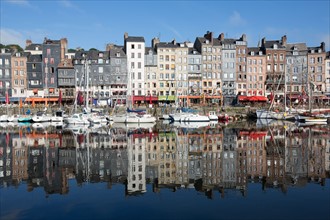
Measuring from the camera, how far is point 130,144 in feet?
96.8

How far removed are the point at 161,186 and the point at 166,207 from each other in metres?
3.23

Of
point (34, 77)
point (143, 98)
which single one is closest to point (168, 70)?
point (143, 98)

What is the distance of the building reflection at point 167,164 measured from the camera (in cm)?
1661

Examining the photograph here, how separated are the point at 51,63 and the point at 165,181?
65.1 meters

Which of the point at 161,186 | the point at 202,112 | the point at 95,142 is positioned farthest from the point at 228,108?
the point at 161,186

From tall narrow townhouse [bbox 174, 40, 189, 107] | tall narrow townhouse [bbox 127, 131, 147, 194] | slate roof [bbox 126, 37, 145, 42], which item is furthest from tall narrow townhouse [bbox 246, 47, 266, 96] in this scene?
tall narrow townhouse [bbox 127, 131, 147, 194]

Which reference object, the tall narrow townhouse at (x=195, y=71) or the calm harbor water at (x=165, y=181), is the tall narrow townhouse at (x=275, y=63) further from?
the calm harbor water at (x=165, y=181)

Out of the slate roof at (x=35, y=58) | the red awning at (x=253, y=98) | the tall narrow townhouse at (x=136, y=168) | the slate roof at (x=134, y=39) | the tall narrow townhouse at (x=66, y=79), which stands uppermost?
the slate roof at (x=134, y=39)

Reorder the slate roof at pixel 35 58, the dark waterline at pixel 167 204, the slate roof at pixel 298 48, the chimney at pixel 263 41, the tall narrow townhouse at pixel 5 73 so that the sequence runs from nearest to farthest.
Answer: the dark waterline at pixel 167 204
the tall narrow townhouse at pixel 5 73
the slate roof at pixel 35 58
the slate roof at pixel 298 48
the chimney at pixel 263 41

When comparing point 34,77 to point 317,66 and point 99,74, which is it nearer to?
point 99,74

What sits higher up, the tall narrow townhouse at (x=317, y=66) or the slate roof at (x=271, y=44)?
the slate roof at (x=271, y=44)

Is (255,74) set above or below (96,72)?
below

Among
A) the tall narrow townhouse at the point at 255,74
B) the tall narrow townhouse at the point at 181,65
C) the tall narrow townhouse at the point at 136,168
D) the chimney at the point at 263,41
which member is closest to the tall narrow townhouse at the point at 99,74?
the tall narrow townhouse at the point at 181,65

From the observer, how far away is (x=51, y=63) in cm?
7612
